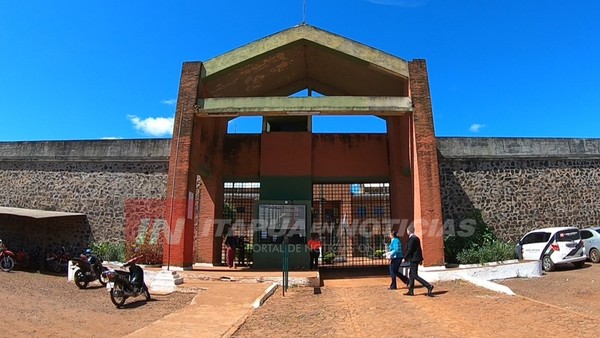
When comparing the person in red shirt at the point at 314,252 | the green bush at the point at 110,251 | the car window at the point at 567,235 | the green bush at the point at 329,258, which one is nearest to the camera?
the car window at the point at 567,235

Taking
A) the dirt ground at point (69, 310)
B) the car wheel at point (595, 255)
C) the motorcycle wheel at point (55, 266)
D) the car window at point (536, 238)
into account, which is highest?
the car window at point (536, 238)

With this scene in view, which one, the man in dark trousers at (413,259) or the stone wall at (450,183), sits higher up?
the stone wall at (450,183)

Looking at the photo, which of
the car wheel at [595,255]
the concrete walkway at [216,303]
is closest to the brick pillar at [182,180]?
the concrete walkway at [216,303]

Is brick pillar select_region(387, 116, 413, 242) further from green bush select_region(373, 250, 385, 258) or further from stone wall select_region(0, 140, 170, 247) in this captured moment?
stone wall select_region(0, 140, 170, 247)

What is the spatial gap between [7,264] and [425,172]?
44.6 ft

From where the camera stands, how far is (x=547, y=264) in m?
13.5

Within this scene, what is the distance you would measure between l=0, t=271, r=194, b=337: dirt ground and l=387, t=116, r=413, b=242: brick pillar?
7593 mm

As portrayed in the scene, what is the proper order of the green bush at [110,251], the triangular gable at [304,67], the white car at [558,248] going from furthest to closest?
the green bush at [110,251] < the white car at [558,248] < the triangular gable at [304,67]

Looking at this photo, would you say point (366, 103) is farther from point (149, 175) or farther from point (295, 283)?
point (149, 175)

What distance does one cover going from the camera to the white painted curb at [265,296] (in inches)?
336

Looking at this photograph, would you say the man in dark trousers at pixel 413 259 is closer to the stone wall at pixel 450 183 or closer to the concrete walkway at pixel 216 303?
the concrete walkway at pixel 216 303

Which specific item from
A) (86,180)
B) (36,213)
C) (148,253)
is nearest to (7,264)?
(36,213)

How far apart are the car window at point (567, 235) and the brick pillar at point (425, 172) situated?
464 cm

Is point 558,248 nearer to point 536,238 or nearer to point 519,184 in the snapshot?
point 536,238
